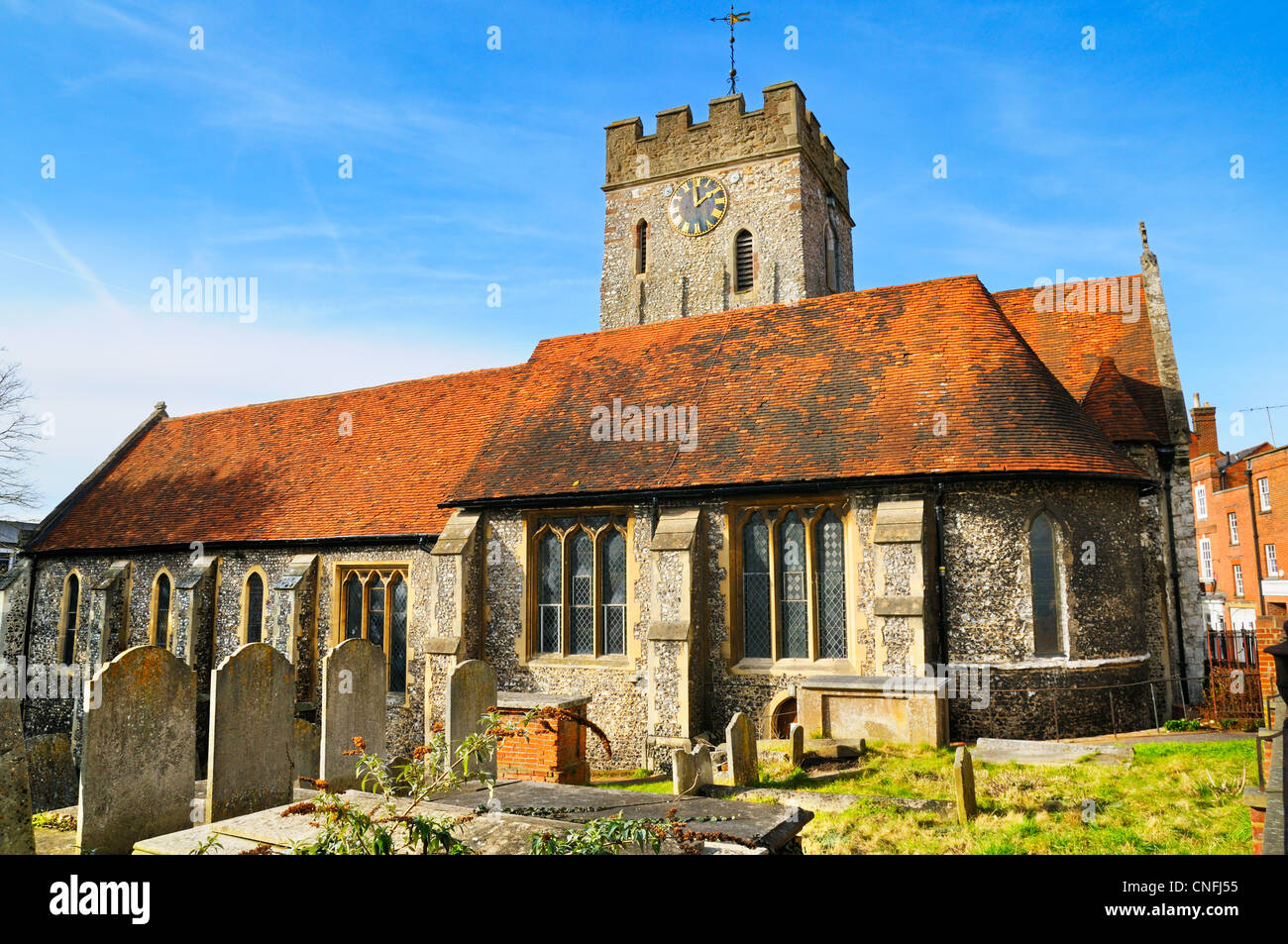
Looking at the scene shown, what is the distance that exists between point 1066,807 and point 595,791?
179 inches

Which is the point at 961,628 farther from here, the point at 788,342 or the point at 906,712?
the point at 788,342

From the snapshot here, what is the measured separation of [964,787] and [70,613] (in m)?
22.7

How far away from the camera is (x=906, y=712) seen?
36.5ft

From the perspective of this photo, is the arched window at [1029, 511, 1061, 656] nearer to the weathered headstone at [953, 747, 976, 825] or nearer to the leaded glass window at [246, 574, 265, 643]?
the weathered headstone at [953, 747, 976, 825]

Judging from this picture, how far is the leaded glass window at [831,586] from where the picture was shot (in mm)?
13133

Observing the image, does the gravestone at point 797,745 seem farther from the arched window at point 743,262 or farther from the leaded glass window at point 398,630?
the arched window at point 743,262

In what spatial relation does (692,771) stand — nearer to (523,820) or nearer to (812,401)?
(523,820)

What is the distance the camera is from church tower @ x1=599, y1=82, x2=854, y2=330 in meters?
24.4

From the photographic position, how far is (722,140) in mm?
25781

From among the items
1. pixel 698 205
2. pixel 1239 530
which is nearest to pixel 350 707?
pixel 698 205

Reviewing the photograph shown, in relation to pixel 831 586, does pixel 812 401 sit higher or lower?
higher

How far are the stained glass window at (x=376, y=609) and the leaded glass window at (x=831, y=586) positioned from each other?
9176 mm
